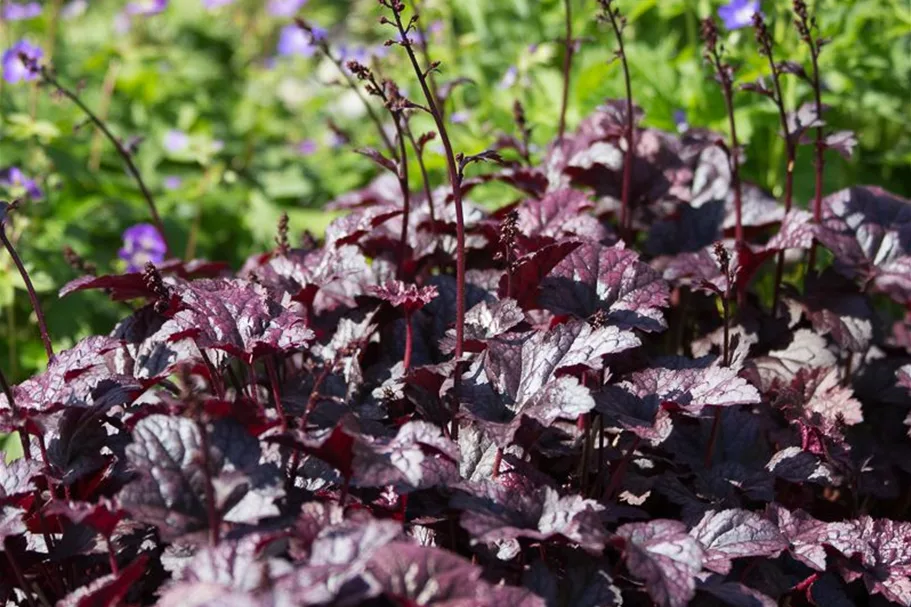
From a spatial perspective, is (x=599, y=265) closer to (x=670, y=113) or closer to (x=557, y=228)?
(x=557, y=228)

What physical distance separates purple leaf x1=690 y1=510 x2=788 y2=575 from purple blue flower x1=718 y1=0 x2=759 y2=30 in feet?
5.84

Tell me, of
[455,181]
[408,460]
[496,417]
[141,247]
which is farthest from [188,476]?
[141,247]

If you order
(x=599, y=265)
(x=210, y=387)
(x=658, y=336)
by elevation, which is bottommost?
(x=658, y=336)

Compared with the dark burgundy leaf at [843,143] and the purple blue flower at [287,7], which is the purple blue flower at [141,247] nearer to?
the dark burgundy leaf at [843,143]

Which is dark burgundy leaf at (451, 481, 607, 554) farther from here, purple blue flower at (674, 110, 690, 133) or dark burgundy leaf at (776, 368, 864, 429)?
purple blue flower at (674, 110, 690, 133)

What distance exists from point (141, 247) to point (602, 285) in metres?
2.06

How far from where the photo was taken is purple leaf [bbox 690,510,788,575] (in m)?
1.56

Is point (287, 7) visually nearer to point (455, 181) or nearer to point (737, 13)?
point (737, 13)

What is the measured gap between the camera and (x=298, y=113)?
5.73 m

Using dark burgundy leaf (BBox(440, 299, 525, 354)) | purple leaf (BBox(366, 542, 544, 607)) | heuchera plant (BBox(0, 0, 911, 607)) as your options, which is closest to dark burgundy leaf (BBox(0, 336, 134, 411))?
heuchera plant (BBox(0, 0, 911, 607))

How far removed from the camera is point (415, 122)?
439 centimetres

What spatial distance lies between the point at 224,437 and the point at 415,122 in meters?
3.06

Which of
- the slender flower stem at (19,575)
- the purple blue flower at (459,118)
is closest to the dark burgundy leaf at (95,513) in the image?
the slender flower stem at (19,575)

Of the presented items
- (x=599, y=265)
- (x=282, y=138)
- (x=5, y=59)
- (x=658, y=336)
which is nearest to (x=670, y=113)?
(x=658, y=336)
